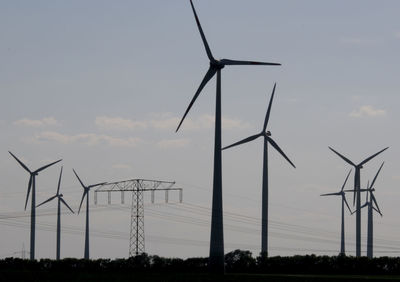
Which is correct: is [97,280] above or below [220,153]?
below

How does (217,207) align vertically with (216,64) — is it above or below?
below

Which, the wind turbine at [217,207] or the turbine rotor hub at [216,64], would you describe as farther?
the turbine rotor hub at [216,64]

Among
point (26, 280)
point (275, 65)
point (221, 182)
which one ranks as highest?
point (275, 65)

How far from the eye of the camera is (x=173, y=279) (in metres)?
152

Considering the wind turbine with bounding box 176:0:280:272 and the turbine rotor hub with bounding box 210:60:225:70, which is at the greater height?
the turbine rotor hub with bounding box 210:60:225:70

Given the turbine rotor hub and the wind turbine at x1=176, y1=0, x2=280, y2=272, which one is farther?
the turbine rotor hub

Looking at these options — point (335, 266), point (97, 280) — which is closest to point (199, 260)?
point (335, 266)

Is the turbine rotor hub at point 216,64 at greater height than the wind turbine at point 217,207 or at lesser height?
greater

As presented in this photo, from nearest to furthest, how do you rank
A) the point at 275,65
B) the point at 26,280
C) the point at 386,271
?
the point at 26,280 → the point at 275,65 → the point at 386,271

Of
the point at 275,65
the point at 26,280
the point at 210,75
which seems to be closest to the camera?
the point at 26,280

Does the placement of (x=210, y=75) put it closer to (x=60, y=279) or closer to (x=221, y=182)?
(x=221, y=182)

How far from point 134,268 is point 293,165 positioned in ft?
108

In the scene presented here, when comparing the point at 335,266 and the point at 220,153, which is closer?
the point at 220,153

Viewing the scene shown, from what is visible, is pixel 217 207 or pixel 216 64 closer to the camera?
pixel 217 207
